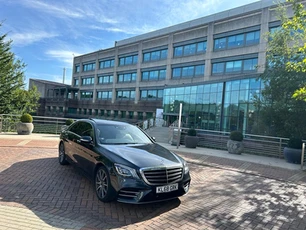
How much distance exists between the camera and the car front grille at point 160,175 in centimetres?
382

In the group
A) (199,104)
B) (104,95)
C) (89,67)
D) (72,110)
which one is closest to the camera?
(199,104)

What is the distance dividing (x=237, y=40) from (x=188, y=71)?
8.40m

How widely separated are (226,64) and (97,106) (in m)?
30.7

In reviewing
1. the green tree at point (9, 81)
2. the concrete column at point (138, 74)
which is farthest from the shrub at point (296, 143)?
the concrete column at point (138, 74)

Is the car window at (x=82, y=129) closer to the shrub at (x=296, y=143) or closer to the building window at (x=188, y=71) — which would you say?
the shrub at (x=296, y=143)

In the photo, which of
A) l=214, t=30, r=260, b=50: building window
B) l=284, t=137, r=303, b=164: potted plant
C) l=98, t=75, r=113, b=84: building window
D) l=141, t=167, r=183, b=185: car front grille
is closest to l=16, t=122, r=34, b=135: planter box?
l=141, t=167, r=183, b=185: car front grille

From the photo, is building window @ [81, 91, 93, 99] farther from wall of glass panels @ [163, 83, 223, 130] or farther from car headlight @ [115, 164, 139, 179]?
car headlight @ [115, 164, 139, 179]

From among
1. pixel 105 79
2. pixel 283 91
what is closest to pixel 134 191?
pixel 283 91

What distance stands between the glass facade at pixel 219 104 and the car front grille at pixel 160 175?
1630cm

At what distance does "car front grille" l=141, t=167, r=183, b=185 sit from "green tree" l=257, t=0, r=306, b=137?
11.3 meters

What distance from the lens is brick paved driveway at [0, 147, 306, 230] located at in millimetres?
3510

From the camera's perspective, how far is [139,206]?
4172 mm

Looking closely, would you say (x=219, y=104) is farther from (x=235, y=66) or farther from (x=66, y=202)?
(x=66, y=202)

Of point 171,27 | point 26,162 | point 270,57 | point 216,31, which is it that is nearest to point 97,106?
point 171,27
